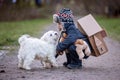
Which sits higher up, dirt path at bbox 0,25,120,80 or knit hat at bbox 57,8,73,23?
knit hat at bbox 57,8,73,23

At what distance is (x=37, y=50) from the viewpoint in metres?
11.0

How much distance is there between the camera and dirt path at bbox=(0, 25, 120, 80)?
396 inches

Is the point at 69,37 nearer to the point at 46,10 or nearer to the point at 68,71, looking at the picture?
the point at 68,71

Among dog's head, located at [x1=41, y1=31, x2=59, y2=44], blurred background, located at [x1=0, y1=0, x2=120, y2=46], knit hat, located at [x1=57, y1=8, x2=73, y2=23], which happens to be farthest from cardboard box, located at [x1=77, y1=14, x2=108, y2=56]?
blurred background, located at [x1=0, y1=0, x2=120, y2=46]

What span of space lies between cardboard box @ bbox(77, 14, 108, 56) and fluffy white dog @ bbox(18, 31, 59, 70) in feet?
2.51

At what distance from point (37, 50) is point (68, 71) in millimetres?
810

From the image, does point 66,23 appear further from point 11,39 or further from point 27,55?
point 11,39

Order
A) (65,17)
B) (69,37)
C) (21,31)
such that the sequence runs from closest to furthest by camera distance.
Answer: (69,37) → (65,17) → (21,31)

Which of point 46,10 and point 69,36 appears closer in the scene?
point 69,36

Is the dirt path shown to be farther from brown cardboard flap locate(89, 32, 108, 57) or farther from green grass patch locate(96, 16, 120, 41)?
green grass patch locate(96, 16, 120, 41)

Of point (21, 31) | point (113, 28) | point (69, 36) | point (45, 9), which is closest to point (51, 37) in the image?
point (69, 36)

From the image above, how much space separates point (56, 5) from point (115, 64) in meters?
28.6

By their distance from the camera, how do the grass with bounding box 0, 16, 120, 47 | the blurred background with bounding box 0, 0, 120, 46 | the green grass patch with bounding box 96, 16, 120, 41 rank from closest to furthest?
the grass with bounding box 0, 16, 120, 47 < the green grass patch with bounding box 96, 16, 120, 41 < the blurred background with bounding box 0, 0, 120, 46

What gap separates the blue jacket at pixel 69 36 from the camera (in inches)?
440
